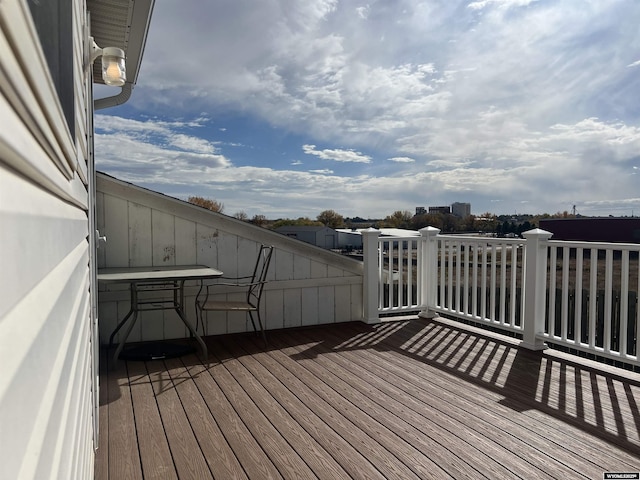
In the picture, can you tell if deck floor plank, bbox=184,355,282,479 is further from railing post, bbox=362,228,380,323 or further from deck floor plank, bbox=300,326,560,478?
railing post, bbox=362,228,380,323

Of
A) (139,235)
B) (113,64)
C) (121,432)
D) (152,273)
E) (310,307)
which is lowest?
(121,432)

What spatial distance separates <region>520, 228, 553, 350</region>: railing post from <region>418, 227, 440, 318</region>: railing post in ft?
4.21

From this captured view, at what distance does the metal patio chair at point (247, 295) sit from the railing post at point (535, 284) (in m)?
2.43

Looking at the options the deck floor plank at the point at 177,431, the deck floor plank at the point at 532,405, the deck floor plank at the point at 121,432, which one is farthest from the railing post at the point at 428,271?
the deck floor plank at the point at 121,432

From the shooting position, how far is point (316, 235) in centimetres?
554

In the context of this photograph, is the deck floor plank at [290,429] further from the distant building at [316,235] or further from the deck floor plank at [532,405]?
the distant building at [316,235]

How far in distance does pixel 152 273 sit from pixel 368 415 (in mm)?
2260

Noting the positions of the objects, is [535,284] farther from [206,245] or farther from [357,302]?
[206,245]

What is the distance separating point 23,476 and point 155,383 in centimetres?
332

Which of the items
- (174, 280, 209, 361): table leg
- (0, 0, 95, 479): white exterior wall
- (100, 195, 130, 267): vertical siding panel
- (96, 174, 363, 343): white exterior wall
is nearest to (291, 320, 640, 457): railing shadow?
(96, 174, 363, 343): white exterior wall

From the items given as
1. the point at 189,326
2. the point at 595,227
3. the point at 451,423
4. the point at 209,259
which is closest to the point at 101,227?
the point at 209,259

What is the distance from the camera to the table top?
3.57 metres

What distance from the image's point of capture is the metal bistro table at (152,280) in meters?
3.65

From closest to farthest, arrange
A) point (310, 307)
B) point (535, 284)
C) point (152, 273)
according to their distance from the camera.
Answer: point (152, 273), point (535, 284), point (310, 307)
